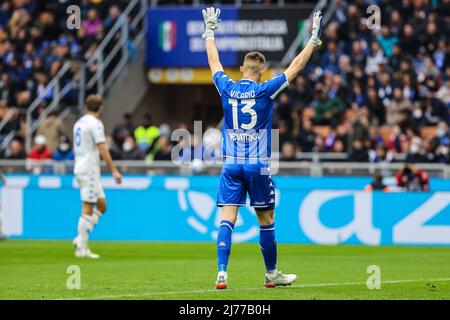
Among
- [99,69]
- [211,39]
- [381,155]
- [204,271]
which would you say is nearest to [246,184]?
[211,39]

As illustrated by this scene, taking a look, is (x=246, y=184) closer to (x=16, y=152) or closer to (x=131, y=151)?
(x=131, y=151)

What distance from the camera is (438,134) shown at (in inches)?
946

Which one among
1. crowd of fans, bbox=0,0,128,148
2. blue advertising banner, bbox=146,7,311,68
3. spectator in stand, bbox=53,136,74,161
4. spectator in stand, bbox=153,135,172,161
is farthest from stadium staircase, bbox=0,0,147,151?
spectator in stand, bbox=153,135,172,161

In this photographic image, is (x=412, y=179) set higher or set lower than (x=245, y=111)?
lower

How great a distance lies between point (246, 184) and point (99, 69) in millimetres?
20168

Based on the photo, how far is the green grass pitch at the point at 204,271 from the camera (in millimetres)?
10414

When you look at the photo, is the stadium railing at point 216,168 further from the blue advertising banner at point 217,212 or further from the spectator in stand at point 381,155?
the spectator in stand at point 381,155

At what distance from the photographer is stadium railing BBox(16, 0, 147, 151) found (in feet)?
96.8

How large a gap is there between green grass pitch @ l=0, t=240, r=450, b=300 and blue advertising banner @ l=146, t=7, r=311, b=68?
11.2 m

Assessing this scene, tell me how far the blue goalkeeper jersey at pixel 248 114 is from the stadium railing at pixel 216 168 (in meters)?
11.7

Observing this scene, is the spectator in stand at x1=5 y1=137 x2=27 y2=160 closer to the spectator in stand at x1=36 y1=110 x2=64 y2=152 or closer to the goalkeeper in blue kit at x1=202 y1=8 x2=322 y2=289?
the spectator in stand at x1=36 y1=110 x2=64 y2=152

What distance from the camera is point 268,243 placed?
10.9 m
